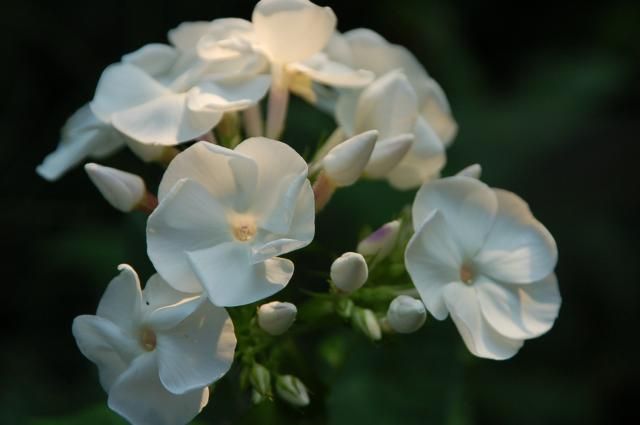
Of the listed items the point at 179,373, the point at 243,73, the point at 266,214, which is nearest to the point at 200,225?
the point at 266,214

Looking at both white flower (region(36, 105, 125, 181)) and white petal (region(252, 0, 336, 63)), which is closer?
white petal (region(252, 0, 336, 63))

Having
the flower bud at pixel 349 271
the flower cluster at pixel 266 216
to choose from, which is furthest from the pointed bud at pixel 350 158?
the flower bud at pixel 349 271

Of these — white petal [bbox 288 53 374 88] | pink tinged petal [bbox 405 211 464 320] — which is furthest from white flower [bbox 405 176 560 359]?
white petal [bbox 288 53 374 88]

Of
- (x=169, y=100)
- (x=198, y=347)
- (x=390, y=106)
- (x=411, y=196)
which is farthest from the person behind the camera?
(x=411, y=196)

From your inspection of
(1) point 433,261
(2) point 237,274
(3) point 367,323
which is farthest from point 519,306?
(2) point 237,274

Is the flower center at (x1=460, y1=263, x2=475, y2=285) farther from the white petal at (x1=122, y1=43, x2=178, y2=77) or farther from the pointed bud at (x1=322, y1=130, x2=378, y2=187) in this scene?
the white petal at (x1=122, y1=43, x2=178, y2=77)

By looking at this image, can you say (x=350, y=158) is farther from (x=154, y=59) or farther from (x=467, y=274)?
(x=154, y=59)
